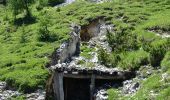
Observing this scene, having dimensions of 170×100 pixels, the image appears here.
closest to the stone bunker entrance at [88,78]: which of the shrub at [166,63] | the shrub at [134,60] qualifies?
the shrub at [134,60]

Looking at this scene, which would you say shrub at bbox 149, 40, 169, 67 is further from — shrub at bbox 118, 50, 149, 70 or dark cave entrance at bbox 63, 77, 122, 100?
dark cave entrance at bbox 63, 77, 122, 100

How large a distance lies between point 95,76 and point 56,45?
7.94m

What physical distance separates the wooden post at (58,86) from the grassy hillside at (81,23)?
34.8 inches

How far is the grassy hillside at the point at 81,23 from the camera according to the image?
34.7 meters

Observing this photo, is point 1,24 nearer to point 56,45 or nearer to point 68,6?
point 68,6

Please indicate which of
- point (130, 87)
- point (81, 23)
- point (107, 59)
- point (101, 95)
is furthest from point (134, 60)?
point (81, 23)

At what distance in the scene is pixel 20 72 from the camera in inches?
1415

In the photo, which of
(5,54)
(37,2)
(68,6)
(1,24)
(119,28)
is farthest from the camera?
(37,2)

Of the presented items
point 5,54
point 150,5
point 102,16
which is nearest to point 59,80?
point 5,54

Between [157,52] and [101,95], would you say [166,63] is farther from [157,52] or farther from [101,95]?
[101,95]

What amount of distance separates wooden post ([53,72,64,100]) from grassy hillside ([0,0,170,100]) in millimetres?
883

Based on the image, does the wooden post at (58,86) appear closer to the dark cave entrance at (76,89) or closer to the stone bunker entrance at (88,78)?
the stone bunker entrance at (88,78)

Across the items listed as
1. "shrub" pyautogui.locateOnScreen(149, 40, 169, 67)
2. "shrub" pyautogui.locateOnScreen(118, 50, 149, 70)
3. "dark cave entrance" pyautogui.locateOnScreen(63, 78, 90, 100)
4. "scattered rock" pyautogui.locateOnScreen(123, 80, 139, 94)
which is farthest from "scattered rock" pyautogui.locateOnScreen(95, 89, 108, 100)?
"shrub" pyautogui.locateOnScreen(149, 40, 169, 67)

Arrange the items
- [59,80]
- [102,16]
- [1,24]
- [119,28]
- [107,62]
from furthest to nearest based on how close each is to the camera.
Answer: [1,24] → [102,16] → [119,28] → [107,62] → [59,80]
